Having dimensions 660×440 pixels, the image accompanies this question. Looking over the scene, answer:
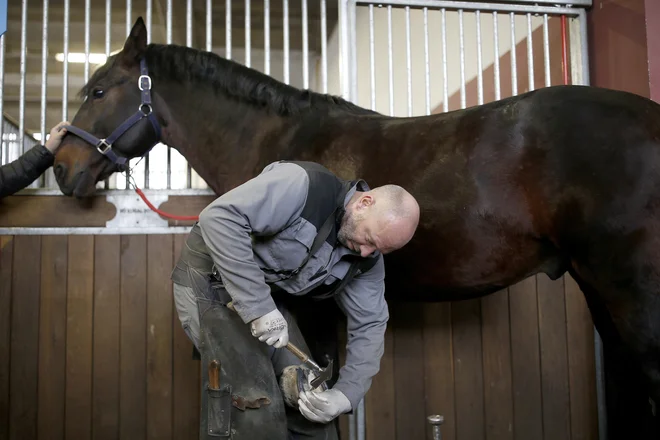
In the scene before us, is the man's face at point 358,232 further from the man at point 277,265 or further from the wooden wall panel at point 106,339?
the wooden wall panel at point 106,339

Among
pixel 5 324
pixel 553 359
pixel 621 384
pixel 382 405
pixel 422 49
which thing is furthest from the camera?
pixel 422 49

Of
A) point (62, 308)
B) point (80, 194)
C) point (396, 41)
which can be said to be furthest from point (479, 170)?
point (396, 41)

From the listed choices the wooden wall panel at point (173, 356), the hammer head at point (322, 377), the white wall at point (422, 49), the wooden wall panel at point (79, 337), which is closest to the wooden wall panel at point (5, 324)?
the wooden wall panel at point (173, 356)

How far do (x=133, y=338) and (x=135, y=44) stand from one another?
1.28 metres

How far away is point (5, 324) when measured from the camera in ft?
7.67

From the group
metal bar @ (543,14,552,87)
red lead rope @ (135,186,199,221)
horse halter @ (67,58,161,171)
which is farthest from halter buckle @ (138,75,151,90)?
metal bar @ (543,14,552,87)

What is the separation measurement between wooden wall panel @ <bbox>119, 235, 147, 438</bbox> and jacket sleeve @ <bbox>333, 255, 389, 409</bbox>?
118cm

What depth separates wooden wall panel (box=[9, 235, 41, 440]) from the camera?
7.58ft

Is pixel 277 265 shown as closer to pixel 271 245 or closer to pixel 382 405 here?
pixel 271 245

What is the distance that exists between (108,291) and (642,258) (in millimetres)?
2100

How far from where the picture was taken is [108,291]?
2404mm

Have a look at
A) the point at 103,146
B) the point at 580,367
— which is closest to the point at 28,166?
the point at 103,146

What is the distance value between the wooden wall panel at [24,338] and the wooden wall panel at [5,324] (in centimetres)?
2

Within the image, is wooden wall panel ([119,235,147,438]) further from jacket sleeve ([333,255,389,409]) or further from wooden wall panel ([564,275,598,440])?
wooden wall panel ([564,275,598,440])
